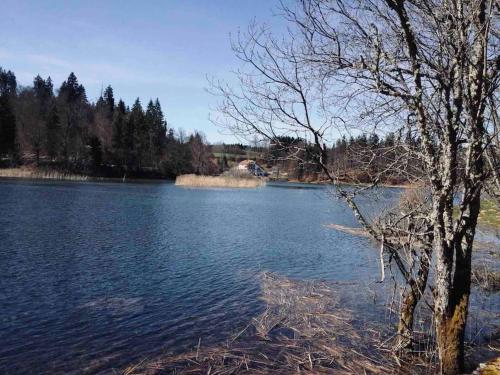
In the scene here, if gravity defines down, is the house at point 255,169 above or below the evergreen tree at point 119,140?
below

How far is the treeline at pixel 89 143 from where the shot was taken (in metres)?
73.4

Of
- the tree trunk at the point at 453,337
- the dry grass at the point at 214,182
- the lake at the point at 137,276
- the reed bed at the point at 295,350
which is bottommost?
the reed bed at the point at 295,350

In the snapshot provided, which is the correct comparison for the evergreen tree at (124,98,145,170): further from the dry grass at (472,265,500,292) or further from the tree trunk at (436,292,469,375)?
the tree trunk at (436,292,469,375)

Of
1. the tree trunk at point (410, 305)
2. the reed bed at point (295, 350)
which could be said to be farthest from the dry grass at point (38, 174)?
the tree trunk at point (410, 305)

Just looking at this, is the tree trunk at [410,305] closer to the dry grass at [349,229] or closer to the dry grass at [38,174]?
the dry grass at [349,229]

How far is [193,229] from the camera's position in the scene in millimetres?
23766

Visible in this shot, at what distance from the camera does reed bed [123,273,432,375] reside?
7453 mm

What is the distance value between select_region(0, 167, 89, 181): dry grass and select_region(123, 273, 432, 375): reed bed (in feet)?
194

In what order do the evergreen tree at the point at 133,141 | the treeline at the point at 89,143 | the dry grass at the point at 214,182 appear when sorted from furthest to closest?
1. the evergreen tree at the point at 133,141
2. the treeline at the point at 89,143
3. the dry grass at the point at 214,182

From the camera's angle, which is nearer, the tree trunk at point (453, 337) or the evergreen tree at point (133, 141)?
the tree trunk at point (453, 337)

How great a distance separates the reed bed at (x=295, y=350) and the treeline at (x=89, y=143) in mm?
68333

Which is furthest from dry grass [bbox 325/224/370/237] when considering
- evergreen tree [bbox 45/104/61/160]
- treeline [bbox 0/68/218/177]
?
evergreen tree [bbox 45/104/61/160]

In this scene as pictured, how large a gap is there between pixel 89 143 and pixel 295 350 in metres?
75.6

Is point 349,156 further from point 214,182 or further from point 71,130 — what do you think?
point 71,130
